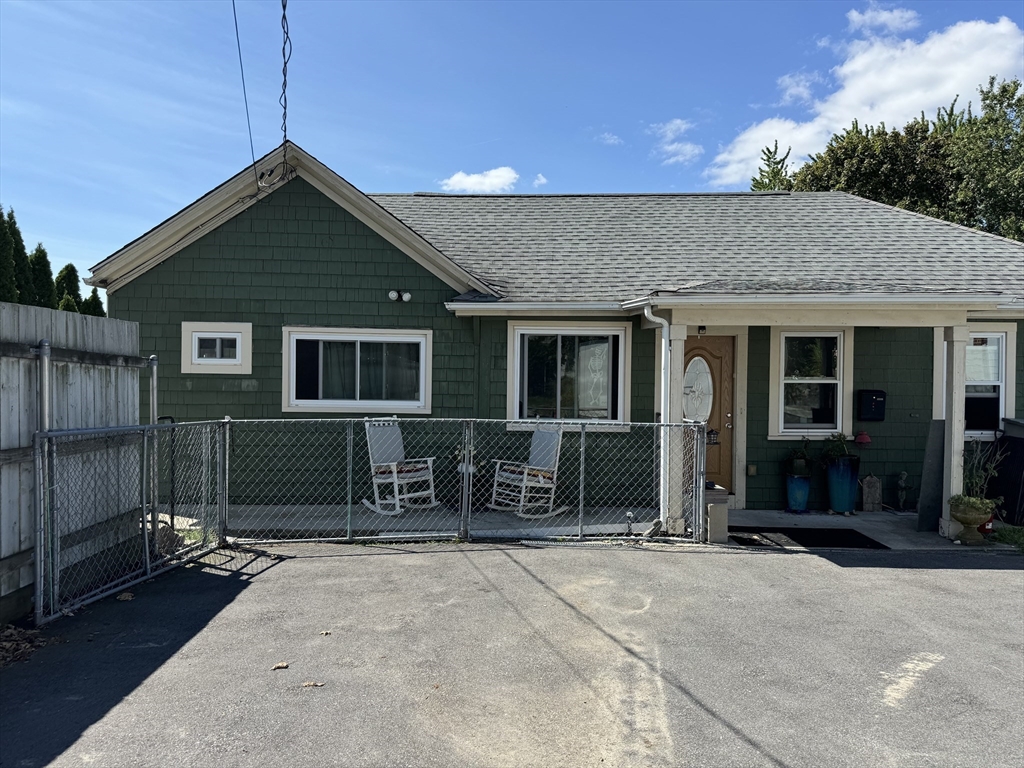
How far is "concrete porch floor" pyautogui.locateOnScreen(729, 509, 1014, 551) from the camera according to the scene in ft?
23.3

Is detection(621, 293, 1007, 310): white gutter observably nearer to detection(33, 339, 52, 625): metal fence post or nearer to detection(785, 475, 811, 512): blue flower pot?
detection(785, 475, 811, 512): blue flower pot

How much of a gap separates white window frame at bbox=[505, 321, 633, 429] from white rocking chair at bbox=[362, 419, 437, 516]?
55.2 inches

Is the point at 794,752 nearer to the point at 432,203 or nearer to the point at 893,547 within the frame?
the point at 893,547

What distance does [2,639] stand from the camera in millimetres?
4172

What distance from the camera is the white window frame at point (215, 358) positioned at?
8.45 m

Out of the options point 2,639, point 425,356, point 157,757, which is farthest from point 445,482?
point 157,757

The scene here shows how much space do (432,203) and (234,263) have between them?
4.35 metres

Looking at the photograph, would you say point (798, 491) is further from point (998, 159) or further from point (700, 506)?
point (998, 159)

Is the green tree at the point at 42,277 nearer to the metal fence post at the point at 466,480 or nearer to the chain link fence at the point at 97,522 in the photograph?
the chain link fence at the point at 97,522

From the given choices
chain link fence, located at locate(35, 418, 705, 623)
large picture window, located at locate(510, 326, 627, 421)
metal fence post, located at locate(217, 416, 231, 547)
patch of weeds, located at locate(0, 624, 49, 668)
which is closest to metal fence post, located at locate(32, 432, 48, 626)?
patch of weeds, located at locate(0, 624, 49, 668)

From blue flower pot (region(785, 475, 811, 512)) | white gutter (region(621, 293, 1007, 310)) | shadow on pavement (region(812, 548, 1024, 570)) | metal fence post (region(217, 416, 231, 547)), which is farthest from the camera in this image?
blue flower pot (region(785, 475, 811, 512))

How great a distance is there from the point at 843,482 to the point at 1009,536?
5.96ft

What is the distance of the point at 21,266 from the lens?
49.5 ft

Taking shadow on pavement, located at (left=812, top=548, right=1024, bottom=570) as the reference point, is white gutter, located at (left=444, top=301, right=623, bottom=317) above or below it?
above
